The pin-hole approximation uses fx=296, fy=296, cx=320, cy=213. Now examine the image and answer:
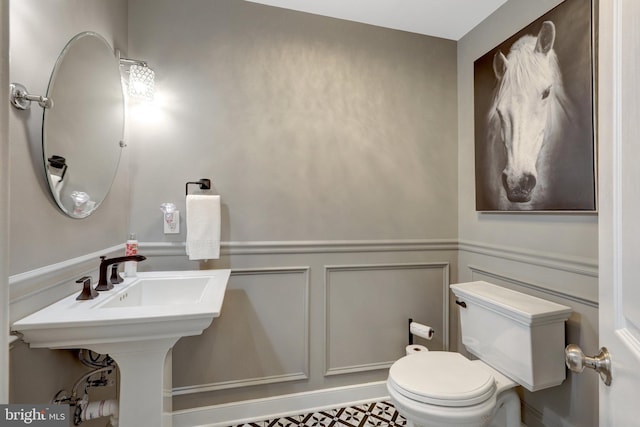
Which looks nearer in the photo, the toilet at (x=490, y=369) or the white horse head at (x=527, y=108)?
the toilet at (x=490, y=369)

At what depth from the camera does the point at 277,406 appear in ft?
5.76

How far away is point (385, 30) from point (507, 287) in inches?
69.1

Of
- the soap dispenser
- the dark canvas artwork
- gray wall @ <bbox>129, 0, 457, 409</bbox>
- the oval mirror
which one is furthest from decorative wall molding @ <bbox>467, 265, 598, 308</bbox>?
the oval mirror

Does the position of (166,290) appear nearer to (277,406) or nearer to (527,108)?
(277,406)

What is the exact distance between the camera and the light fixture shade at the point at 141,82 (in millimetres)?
1493

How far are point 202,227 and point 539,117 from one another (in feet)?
5.83

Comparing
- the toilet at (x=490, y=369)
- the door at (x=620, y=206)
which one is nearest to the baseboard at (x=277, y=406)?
the toilet at (x=490, y=369)

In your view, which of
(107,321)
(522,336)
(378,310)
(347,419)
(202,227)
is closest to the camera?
(107,321)

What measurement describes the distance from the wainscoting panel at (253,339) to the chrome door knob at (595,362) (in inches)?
53.7

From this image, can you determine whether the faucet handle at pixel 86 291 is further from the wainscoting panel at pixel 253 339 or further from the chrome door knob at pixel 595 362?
the chrome door knob at pixel 595 362

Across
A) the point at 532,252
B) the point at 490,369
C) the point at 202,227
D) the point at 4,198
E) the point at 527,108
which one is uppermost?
the point at 527,108

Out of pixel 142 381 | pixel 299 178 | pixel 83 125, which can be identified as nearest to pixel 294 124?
pixel 299 178

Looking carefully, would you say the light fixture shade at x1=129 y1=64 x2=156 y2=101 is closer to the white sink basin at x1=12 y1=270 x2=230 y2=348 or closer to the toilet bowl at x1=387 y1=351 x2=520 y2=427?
the white sink basin at x1=12 y1=270 x2=230 y2=348

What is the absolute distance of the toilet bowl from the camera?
1149mm
